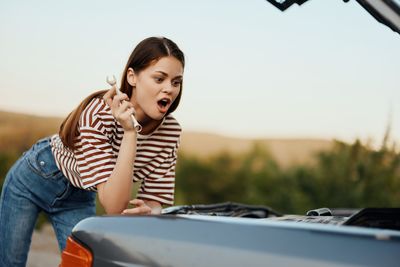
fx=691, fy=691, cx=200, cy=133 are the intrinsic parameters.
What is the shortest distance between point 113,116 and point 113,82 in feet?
0.40

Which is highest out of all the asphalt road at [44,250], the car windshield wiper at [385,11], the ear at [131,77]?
the car windshield wiper at [385,11]

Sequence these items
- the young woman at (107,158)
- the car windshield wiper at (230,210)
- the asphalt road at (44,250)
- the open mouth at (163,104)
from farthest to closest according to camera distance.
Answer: the asphalt road at (44,250) → the car windshield wiper at (230,210) → the open mouth at (163,104) → the young woman at (107,158)

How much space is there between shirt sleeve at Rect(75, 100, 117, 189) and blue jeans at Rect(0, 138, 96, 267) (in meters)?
0.32

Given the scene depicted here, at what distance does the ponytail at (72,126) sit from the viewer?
2.54 metres

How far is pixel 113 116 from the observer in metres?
2.42

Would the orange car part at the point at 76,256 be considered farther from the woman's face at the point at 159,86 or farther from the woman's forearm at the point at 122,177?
the woman's face at the point at 159,86

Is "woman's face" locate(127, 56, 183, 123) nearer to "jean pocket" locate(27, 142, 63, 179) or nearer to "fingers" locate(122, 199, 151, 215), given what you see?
"fingers" locate(122, 199, 151, 215)

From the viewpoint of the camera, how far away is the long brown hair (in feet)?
8.17

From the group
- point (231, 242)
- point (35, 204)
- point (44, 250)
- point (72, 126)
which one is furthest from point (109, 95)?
point (44, 250)

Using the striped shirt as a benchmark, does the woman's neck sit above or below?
above

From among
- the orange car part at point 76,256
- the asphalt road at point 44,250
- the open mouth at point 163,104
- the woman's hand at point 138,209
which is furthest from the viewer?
the asphalt road at point 44,250

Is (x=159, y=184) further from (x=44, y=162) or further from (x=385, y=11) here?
(x=385, y=11)

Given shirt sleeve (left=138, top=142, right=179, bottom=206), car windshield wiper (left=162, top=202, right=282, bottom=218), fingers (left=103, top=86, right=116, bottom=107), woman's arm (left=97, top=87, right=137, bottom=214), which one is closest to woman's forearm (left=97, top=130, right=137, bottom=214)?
woman's arm (left=97, top=87, right=137, bottom=214)

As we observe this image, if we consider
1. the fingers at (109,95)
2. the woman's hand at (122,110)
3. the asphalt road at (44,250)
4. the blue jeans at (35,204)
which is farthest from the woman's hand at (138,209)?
the asphalt road at (44,250)
